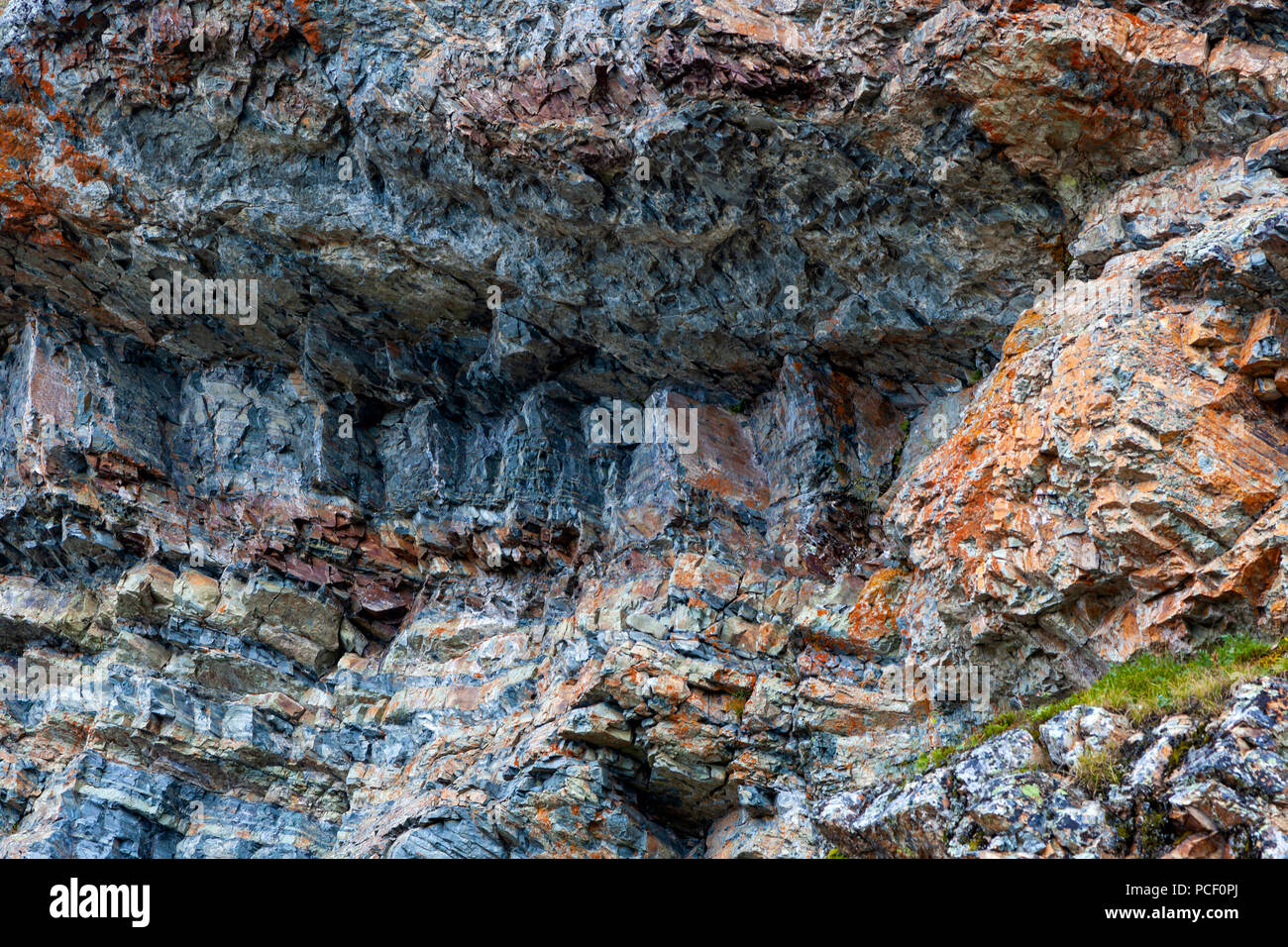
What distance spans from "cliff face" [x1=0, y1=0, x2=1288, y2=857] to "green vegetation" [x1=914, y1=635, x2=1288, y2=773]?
0.46 m

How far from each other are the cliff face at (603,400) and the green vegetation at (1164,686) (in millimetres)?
456

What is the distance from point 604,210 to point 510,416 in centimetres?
563

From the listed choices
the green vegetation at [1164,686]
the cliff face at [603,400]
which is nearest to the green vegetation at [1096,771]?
the green vegetation at [1164,686]

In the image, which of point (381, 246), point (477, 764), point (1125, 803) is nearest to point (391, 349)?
point (381, 246)

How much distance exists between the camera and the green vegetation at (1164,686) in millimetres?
11875

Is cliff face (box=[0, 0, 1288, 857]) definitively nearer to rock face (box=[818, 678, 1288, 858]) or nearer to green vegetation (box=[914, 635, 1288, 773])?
rock face (box=[818, 678, 1288, 858])

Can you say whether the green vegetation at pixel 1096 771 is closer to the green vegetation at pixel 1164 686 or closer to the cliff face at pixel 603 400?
the green vegetation at pixel 1164 686

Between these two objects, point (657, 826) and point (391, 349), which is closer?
point (657, 826)

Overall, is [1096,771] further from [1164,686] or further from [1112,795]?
[1164,686]

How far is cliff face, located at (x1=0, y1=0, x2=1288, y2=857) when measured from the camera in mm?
15852

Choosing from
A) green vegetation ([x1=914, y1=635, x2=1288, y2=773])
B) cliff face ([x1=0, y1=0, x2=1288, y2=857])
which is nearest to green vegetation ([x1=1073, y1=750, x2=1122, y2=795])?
green vegetation ([x1=914, y1=635, x2=1288, y2=773])

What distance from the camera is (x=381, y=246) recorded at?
73.2 feet

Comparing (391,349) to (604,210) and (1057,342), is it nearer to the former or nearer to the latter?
(604,210)

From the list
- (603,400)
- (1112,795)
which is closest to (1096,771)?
(1112,795)
